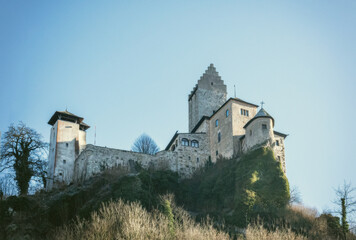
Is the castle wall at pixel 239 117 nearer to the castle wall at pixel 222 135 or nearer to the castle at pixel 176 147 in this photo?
the castle at pixel 176 147

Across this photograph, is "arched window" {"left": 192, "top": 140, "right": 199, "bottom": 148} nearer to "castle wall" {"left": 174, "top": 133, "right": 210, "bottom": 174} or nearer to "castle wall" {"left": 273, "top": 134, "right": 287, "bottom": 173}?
"castle wall" {"left": 174, "top": 133, "right": 210, "bottom": 174}

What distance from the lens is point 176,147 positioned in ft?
171

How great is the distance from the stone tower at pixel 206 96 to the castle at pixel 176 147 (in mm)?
3877

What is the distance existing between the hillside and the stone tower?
14006 mm

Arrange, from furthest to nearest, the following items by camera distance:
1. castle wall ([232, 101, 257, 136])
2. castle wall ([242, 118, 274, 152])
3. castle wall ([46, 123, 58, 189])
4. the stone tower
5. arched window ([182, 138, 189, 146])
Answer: the stone tower → arched window ([182, 138, 189, 146]) → castle wall ([46, 123, 58, 189]) → castle wall ([232, 101, 257, 136]) → castle wall ([242, 118, 274, 152])

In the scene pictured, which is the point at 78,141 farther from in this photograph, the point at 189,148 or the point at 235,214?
the point at 235,214

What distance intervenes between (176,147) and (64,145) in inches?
491

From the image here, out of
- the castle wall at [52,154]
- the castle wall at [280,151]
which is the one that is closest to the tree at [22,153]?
the castle wall at [52,154]

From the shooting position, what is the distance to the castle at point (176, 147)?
47062 mm

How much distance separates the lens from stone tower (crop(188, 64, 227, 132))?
195 ft

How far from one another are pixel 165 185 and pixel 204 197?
396cm

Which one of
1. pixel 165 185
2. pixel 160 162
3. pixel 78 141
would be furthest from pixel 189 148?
pixel 78 141

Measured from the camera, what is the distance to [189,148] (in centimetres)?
5203

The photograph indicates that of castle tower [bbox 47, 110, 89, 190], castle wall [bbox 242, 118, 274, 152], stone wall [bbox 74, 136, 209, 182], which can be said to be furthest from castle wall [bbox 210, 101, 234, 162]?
castle tower [bbox 47, 110, 89, 190]
